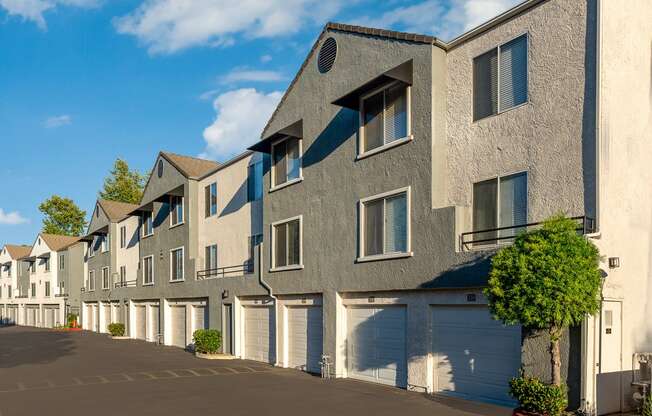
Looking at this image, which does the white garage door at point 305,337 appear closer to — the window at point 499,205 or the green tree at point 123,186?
the window at point 499,205

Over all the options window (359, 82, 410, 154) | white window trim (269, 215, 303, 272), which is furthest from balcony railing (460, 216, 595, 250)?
white window trim (269, 215, 303, 272)

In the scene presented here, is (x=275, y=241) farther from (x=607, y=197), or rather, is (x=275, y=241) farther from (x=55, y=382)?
(x=607, y=197)

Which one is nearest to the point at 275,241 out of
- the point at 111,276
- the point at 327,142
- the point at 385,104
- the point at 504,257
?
the point at 327,142

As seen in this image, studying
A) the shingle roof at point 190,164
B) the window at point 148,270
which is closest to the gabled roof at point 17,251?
the window at point 148,270

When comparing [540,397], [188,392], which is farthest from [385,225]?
[188,392]

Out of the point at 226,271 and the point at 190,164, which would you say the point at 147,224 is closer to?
the point at 190,164

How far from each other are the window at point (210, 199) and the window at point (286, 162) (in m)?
7.72

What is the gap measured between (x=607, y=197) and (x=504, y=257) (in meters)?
2.64

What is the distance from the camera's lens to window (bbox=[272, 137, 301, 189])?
2027 centimetres

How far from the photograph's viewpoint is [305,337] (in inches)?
768

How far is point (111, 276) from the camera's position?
42781mm

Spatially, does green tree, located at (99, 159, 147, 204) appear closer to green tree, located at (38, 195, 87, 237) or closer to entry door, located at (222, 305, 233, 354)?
green tree, located at (38, 195, 87, 237)

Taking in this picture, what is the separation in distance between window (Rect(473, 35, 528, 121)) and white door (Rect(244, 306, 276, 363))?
1167 cm

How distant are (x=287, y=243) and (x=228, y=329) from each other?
633 cm
